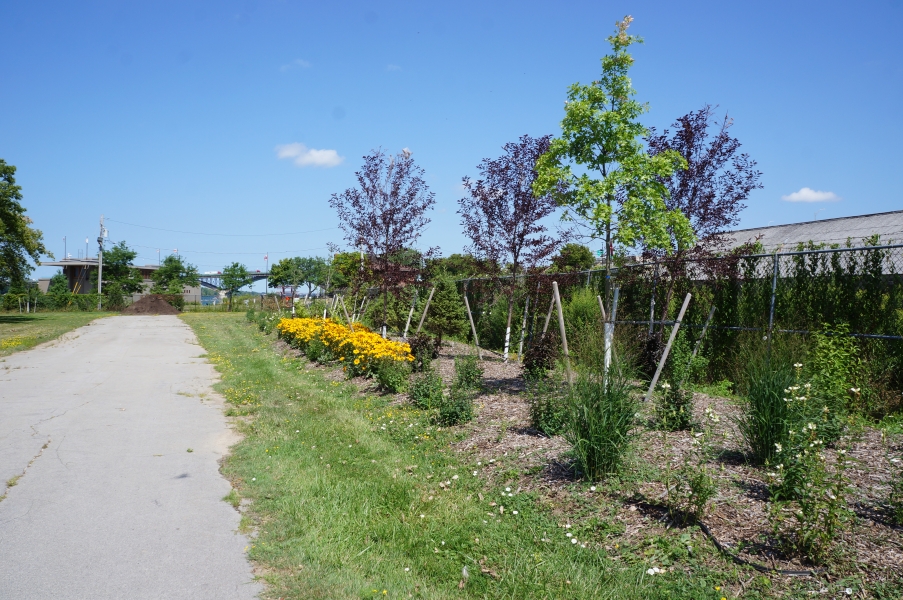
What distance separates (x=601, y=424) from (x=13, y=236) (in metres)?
38.6

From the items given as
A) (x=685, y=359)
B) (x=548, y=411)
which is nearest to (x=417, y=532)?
(x=548, y=411)

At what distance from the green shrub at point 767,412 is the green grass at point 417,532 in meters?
1.49

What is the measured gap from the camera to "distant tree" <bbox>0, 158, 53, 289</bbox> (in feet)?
111

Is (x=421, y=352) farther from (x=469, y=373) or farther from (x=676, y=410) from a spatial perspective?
(x=676, y=410)

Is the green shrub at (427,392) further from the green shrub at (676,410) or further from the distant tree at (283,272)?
the distant tree at (283,272)

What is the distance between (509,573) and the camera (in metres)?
4.08

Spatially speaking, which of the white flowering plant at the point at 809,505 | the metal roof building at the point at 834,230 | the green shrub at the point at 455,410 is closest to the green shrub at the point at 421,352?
the green shrub at the point at 455,410

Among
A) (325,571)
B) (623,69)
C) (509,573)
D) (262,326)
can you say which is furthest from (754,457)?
(262,326)

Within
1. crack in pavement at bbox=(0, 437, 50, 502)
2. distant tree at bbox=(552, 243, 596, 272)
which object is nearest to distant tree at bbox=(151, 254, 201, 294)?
distant tree at bbox=(552, 243, 596, 272)

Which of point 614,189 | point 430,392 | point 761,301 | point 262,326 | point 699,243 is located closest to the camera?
point 614,189

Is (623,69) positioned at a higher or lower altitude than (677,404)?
higher

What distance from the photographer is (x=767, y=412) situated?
5.23 metres

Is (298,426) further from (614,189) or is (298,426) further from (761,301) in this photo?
(761,301)

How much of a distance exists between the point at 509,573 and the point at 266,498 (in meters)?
2.61
